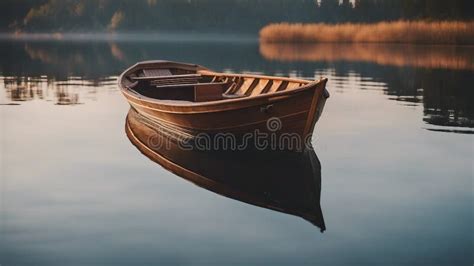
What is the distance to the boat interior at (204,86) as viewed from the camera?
15962 mm

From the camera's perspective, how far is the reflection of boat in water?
9914mm

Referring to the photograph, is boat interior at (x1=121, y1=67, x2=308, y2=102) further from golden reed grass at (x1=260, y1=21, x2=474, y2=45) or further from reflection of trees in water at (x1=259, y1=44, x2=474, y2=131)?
golden reed grass at (x1=260, y1=21, x2=474, y2=45)

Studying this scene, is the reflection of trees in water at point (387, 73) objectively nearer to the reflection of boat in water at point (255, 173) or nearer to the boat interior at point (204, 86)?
the boat interior at point (204, 86)

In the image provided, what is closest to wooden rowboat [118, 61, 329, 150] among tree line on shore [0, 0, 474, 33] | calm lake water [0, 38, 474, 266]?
calm lake water [0, 38, 474, 266]

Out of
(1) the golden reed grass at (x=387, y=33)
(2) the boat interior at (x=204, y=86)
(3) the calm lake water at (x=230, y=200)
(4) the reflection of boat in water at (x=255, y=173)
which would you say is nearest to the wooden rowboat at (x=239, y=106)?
(2) the boat interior at (x=204, y=86)

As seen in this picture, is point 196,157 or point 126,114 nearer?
point 196,157

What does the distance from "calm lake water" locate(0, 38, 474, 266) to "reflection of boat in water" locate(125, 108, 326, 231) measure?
8.4 inches

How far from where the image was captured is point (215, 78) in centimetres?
1939

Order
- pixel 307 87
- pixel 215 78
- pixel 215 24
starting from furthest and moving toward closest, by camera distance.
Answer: pixel 215 24 → pixel 215 78 → pixel 307 87

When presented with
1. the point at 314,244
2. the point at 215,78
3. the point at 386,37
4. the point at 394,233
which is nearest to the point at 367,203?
the point at 394,233

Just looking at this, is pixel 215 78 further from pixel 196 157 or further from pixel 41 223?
pixel 41 223

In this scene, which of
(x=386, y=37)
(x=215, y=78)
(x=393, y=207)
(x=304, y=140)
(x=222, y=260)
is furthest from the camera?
(x=386, y=37)

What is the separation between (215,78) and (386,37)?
1338 inches

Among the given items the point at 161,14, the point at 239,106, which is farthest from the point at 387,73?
the point at 161,14
